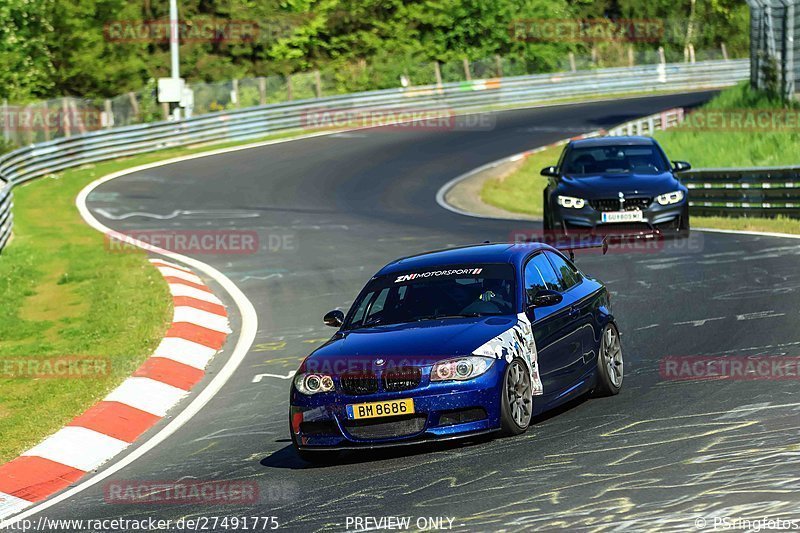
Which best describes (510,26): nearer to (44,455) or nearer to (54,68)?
(54,68)

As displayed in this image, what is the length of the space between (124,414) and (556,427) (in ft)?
13.7

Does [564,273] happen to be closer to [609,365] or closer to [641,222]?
[609,365]

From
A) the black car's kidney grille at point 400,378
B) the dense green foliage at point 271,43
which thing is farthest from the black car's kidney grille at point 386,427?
the dense green foliage at point 271,43

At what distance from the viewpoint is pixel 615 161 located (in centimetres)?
2116

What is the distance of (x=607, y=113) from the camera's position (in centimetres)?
4912

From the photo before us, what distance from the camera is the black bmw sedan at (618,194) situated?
19.9 m

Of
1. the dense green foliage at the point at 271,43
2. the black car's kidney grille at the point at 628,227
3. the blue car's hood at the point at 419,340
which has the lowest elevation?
the black car's kidney grille at the point at 628,227

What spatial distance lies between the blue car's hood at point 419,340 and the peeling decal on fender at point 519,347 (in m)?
0.04

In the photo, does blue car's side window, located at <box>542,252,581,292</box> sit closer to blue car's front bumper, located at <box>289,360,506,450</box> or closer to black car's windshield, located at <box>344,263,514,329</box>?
black car's windshield, located at <box>344,263,514,329</box>

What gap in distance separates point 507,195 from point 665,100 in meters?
22.4

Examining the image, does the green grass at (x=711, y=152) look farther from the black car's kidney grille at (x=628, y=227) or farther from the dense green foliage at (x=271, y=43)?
the dense green foliage at (x=271, y=43)

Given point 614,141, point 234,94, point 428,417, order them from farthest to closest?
point 234,94
point 614,141
point 428,417

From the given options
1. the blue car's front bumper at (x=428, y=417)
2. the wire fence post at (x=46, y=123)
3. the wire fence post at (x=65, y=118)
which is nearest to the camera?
the blue car's front bumper at (x=428, y=417)

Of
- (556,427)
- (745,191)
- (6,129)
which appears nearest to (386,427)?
(556,427)
